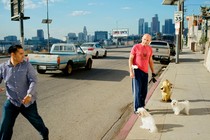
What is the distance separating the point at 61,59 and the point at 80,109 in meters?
6.66

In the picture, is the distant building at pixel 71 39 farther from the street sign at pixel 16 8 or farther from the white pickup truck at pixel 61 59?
the street sign at pixel 16 8

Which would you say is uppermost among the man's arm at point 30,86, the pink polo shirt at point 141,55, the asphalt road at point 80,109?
the pink polo shirt at point 141,55

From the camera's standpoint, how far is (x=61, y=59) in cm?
1468

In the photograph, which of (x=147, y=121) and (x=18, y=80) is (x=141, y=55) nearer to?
(x=147, y=121)

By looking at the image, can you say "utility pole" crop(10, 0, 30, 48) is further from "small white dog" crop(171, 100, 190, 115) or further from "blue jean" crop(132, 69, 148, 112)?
"small white dog" crop(171, 100, 190, 115)

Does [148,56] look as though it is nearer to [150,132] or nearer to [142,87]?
[142,87]

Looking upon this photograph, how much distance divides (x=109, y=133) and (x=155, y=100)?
117 inches

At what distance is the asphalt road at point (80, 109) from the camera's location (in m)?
6.38

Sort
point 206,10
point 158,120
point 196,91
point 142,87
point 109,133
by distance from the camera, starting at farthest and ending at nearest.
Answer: point 206,10
point 196,91
point 142,87
point 158,120
point 109,133

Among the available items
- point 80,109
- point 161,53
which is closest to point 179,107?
point 80,109

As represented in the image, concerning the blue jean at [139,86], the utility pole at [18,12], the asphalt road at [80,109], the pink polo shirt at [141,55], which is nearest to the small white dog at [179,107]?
the blue jean at [139,86]

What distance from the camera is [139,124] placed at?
21.8 ft

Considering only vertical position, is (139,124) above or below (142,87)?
below

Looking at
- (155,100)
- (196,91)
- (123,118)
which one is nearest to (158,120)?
(123,118)
